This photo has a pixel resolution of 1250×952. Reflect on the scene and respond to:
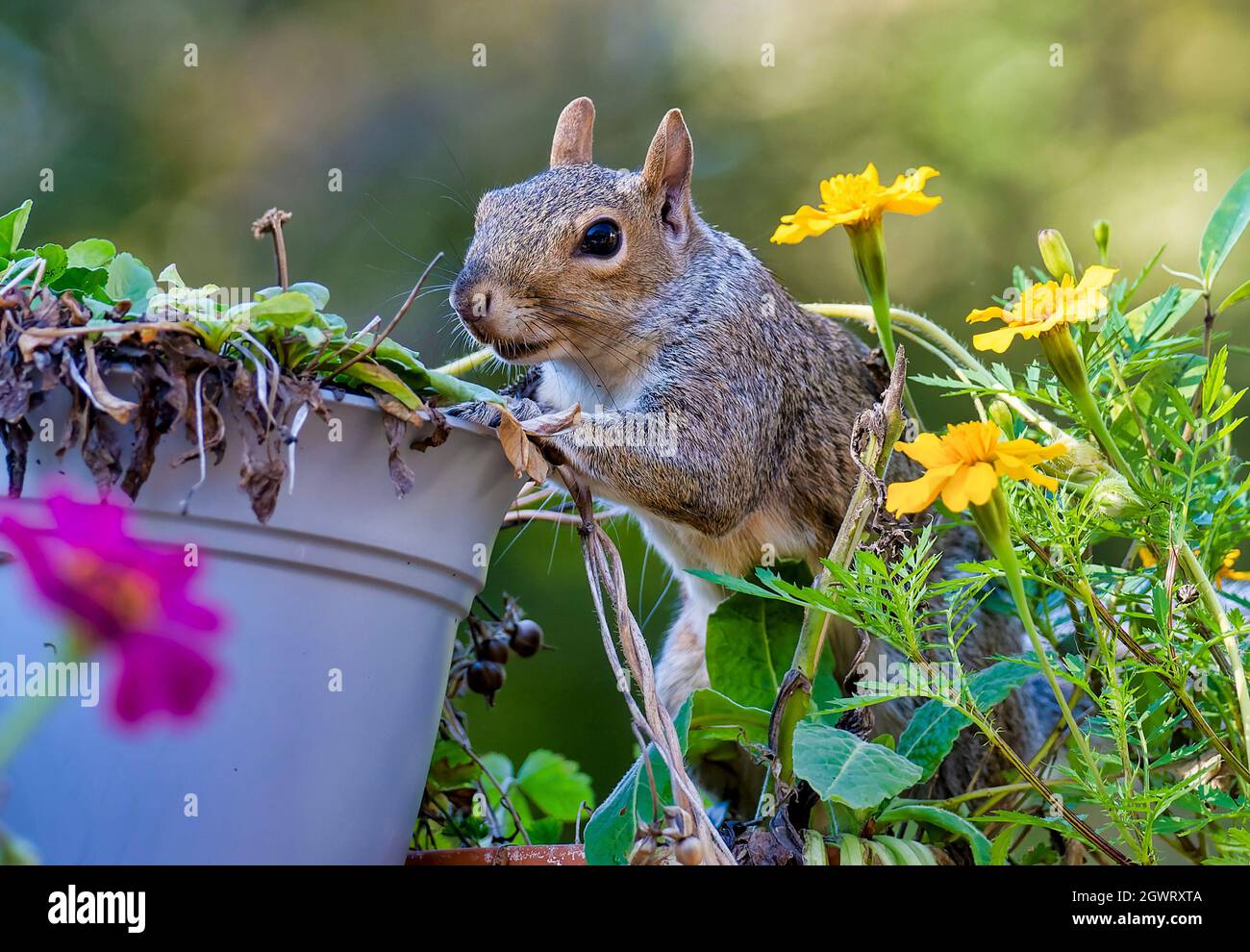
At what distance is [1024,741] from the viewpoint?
1.34 metres

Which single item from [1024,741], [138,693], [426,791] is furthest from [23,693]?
[1024,741]

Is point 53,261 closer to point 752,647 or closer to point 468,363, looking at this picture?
point 468,363

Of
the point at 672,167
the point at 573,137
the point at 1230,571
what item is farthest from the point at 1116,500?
the point at 573,137

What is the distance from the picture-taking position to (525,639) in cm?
114

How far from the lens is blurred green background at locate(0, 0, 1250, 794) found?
2.73 metres

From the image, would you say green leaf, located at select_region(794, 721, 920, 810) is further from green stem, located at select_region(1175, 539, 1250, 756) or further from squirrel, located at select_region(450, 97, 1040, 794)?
squirrel, located at select_region(450, 97, 1040, 794)

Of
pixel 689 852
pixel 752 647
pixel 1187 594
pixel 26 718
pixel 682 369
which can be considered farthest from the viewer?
pixel 682 369

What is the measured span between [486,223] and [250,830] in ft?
2.59

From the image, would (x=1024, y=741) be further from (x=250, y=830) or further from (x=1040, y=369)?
(x=250, y=830)

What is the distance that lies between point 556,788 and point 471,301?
0.44m

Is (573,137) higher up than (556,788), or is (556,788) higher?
(573,137)

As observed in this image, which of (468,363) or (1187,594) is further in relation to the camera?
(468,363)

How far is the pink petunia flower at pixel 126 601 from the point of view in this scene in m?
0.59

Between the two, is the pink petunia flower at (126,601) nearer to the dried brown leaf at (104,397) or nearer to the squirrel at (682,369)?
the dried brown leaf at (104,397)
